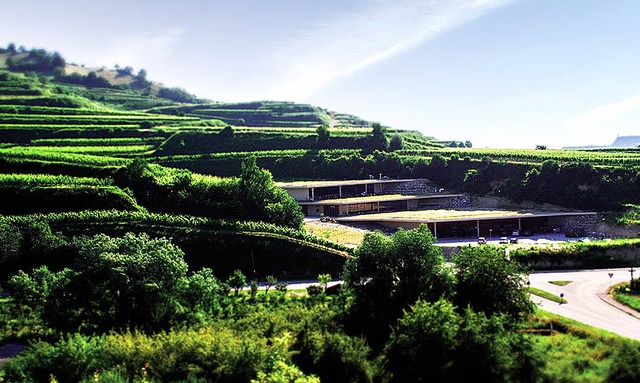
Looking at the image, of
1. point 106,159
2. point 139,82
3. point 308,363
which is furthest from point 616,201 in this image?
point 139,82

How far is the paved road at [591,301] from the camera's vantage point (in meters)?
29.7

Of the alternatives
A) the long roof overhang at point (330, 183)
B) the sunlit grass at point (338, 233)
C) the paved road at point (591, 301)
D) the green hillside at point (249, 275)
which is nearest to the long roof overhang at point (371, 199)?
the long roof overhang at point (330, 183)

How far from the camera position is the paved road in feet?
97.3

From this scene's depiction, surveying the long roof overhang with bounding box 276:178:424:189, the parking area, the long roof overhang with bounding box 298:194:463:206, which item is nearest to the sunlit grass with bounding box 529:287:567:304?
the parking area

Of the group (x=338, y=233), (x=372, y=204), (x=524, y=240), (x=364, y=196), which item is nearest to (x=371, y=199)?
(x=372, y=204)

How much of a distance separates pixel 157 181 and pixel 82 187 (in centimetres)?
656

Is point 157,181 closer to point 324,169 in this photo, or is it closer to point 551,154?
point 324,169

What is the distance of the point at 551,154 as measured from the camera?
68875 millimetres

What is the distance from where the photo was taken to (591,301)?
3350 centimetres

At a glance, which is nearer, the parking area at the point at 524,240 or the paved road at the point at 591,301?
the paved road at the point at 591,301

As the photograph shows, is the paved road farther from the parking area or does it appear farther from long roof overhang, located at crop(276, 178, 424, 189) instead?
long roof overhang, located at crop(276, 178, 424, 189)

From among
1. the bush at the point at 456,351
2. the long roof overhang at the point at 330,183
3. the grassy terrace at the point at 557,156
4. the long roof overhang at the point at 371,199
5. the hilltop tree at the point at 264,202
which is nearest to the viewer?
the bush at the point at 456,351

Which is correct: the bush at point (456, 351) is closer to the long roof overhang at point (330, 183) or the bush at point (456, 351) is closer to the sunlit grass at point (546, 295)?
the sunlit grass at point (546, 295)

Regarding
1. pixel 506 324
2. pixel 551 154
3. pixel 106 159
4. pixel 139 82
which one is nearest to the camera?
pixel 506 324
